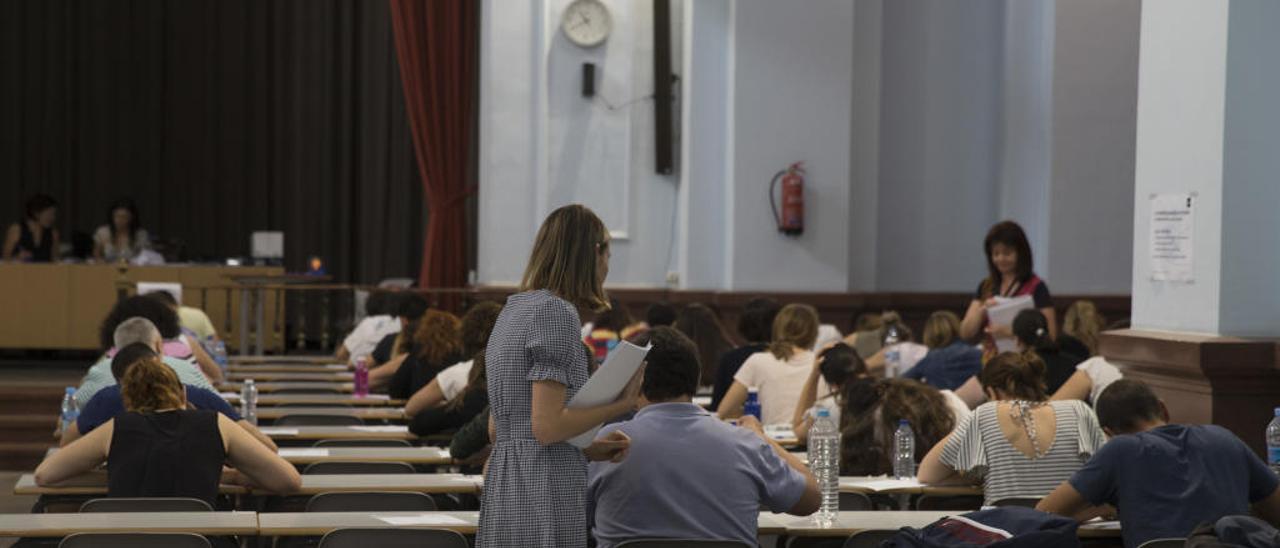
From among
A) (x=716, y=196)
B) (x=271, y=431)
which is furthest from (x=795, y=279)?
(x=271, y=431)

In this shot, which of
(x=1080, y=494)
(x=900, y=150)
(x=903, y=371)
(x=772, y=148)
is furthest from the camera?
(x=900, y=150)

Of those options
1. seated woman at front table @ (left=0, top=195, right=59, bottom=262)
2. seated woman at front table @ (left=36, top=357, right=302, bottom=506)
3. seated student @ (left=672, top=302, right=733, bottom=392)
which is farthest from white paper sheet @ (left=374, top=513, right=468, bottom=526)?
seated woman at front table @ (left=0, top=195, right=59, bottom=262)

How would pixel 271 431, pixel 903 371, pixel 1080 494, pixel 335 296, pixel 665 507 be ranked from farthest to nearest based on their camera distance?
pixel 335 296
pixel 903 371
pixel 271 431
pixel 1080 494
pixel 665 507

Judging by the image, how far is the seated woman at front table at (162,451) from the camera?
5391mm

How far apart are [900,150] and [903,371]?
15.4ft

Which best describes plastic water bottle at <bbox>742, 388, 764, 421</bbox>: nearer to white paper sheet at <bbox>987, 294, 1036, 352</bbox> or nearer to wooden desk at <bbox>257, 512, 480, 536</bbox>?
white paper sheet at <bbox>987, 294, 1036, 352</bbox>

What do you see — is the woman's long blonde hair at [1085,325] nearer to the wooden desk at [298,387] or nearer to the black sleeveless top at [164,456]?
the wooden desk at [298,387]

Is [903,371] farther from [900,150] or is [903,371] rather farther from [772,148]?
[900,150]

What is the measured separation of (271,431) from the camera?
7.42 meters

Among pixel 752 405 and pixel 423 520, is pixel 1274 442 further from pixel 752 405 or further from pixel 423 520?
pixel 423 520

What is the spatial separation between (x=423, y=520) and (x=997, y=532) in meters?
1.78

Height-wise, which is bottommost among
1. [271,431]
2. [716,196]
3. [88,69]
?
[271,431]

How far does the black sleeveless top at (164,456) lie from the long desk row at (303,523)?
0.53 m

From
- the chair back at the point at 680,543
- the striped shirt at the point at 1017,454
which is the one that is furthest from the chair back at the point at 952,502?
the chair back at the point at 680,543
